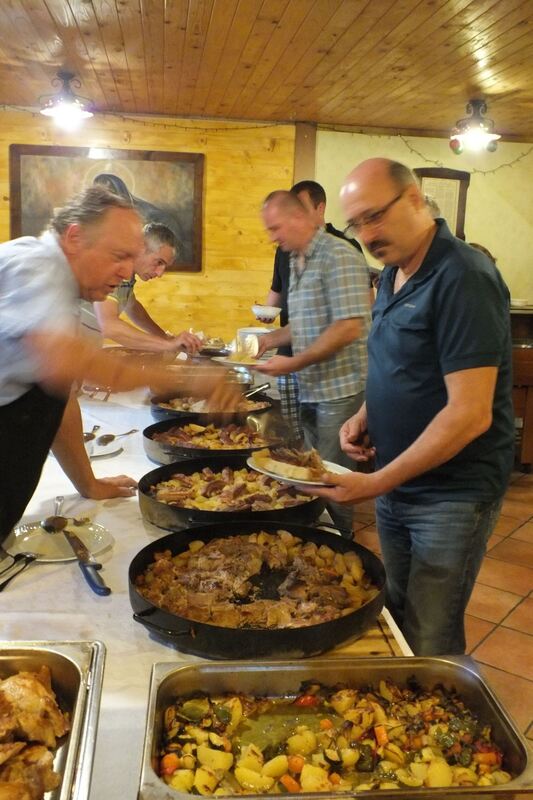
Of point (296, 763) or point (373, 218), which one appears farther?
point (373, 218)

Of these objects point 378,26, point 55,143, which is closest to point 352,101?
point 378,26

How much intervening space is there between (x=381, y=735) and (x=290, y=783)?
0.17m

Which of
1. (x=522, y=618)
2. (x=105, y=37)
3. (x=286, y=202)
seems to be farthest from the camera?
(x=105, y=37)

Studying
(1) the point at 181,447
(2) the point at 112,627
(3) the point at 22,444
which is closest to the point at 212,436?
(1) the point at 181,447

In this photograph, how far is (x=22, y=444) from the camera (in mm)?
1587

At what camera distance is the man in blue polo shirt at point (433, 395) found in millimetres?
1511

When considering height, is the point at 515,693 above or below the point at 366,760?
below

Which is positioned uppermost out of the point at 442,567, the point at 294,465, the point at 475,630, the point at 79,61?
the point at 79,61

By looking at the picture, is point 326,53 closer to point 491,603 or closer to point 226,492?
point 226,492

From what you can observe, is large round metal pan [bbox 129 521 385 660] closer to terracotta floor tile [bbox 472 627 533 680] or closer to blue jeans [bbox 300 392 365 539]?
blue jeans [bbox 300 392 365 539]

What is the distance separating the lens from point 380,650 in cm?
125

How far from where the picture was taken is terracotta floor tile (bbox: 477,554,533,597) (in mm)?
3576

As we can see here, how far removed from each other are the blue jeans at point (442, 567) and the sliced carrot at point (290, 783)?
87 cm

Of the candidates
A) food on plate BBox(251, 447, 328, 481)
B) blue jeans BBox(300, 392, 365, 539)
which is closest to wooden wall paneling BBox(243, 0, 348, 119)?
blue jeans BBox(300, 392, 365, 539)
